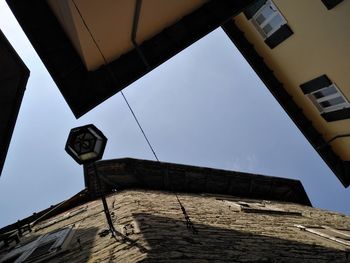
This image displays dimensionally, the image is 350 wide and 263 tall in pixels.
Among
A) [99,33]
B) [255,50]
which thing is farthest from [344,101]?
[99,33]

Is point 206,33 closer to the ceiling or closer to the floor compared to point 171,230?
closer to the ceiling

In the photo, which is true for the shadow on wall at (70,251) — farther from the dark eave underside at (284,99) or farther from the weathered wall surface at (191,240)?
the dark eave underside at (284,99)

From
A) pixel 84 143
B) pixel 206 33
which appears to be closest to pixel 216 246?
pixel 84 143

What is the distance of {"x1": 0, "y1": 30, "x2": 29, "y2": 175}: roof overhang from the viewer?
19.0 feet

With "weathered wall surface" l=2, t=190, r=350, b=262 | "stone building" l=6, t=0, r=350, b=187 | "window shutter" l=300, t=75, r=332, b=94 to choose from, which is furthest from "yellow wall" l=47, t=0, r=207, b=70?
"window shutter" l=300, t=75, r=332, b=94

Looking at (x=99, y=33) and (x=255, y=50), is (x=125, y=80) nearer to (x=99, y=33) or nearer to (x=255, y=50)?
(x=99, y=33)

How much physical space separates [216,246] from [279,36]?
805 cm

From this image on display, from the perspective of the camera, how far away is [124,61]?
23.1 feet

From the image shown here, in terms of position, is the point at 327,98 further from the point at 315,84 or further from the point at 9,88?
the point at 9,88

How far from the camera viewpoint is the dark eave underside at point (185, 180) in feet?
34.0

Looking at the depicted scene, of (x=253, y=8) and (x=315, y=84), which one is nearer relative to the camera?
(x=315, y=84)

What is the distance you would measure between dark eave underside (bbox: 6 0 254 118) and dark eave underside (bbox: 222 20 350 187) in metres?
4.35

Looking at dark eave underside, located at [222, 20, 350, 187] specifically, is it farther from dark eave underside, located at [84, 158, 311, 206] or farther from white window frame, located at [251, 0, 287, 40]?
dark eave underside, located at [84, 158, 311, 206]

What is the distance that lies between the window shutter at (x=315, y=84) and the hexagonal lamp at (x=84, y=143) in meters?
8.06
